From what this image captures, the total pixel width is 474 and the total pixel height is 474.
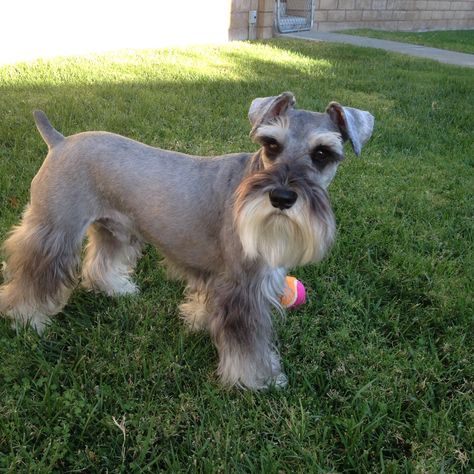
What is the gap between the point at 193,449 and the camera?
195 centimetres

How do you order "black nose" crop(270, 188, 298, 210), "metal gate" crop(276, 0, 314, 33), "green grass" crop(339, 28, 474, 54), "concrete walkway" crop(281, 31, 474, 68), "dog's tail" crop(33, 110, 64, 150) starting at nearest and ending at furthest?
1. "black nose" crop(270, 188, 298, 210)
2. "dog's tail" crop(33, 110, 64, 150)
3. "concrete walkway" crop(281, 31, 474, 68)
4. "green grass" crop(339, 28, 474, 54)
5. "metal gate" crop(276, 0, 314, 33)

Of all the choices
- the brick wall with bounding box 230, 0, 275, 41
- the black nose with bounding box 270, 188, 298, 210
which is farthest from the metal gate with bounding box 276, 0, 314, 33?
the black nose with bounding box 270, 188, 298, 210

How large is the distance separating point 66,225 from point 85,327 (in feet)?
1.73

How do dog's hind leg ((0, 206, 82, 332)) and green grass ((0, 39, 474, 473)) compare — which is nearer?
green grass ((0, 39, 474, 473))

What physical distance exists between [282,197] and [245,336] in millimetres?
741

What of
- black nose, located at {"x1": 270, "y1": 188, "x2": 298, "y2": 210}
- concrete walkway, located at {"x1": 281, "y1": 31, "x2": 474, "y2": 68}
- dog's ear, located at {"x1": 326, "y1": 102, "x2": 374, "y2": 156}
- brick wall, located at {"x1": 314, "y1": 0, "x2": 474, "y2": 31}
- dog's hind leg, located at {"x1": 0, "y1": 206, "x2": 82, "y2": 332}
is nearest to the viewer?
black nose, located at {"x1": 270, "y1": 188, "x2": 298, "y2": 210}

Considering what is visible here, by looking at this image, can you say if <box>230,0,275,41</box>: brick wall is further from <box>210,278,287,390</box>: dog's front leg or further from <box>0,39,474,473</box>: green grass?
<box>210,278,287,390</box>: dog's front leg

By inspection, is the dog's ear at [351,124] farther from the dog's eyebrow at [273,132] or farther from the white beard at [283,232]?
the white beard at [283,232]

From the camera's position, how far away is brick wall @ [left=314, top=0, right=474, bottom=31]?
12938 mm

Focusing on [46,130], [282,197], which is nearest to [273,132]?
[282,197]

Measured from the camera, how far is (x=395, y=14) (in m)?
14.9

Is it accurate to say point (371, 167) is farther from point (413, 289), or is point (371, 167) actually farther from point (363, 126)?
point (363, 126)

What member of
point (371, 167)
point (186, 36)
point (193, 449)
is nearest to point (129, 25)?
point (186, 36)

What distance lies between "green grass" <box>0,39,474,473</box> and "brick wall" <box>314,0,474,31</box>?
31.6ft
